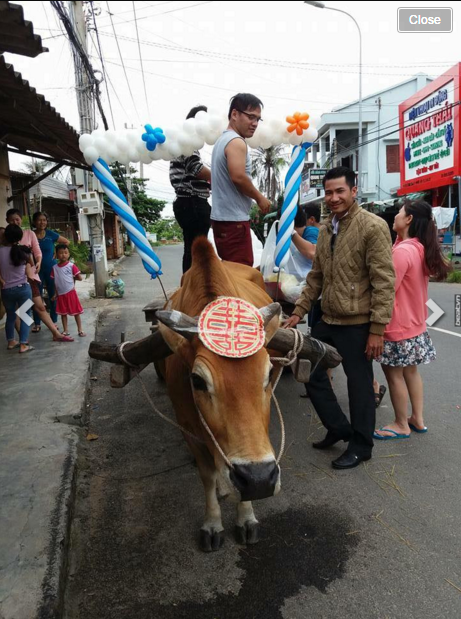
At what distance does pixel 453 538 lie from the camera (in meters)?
2.63

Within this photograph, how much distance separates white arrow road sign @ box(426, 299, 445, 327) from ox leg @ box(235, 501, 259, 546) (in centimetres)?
659

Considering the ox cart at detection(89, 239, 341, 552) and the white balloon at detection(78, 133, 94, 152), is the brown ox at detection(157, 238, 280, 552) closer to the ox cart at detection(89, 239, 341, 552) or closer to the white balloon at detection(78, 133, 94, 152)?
the ox cart at detection(89, 239, 341, 552)

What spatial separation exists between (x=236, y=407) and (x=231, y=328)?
37 centimetres

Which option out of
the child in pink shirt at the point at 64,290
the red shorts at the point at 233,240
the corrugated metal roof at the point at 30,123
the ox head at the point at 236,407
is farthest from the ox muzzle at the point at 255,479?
the child in pink shirt at the point at 64,290

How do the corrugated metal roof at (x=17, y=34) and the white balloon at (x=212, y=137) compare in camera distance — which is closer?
the corrugated metal roof at (x=17, y=34)

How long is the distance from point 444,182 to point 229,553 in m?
17.9

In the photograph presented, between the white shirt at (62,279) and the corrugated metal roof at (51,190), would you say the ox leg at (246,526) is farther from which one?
the corrugated metal roof at (51,190)

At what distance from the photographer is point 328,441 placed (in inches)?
147

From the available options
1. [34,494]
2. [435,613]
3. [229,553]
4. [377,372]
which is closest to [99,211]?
[377,372]

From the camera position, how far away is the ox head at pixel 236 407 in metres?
1.82

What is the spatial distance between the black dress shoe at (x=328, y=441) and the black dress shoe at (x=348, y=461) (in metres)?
0.20

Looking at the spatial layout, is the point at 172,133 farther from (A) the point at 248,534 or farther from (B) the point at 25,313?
(B) the point at 25,313

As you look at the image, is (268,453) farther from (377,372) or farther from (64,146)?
(64,146)

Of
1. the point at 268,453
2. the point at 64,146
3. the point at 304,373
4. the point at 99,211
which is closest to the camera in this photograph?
the point at 268,453
